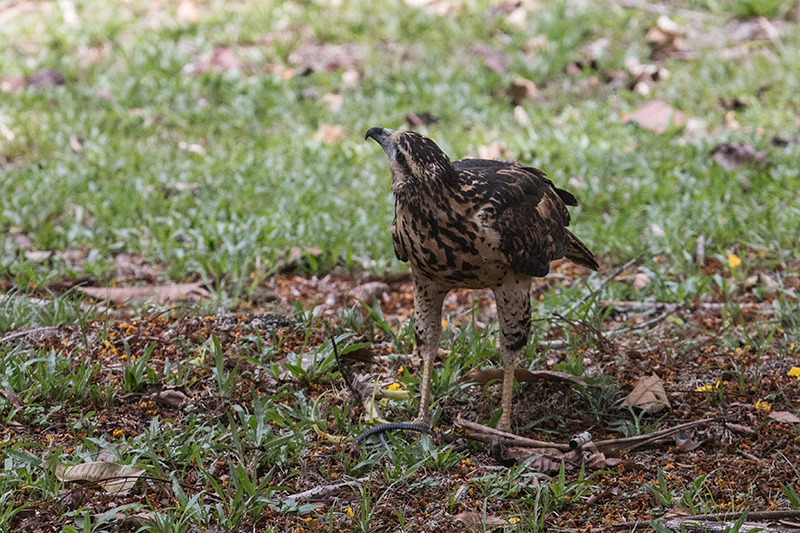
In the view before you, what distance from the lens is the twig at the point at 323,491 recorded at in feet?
10.0

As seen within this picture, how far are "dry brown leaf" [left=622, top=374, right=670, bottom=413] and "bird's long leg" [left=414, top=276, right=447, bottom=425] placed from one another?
0.89 m

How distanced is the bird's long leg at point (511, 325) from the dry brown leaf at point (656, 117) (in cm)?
415

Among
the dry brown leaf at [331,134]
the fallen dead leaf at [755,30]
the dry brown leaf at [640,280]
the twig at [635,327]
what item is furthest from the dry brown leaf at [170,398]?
the fallen dead leaf at [755,30]

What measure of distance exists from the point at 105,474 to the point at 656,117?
18.9 ft

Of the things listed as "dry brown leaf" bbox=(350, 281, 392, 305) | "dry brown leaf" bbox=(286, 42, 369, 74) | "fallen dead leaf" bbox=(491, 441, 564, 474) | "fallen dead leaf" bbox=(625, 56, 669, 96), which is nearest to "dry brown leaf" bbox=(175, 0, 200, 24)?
"dry brown leaf" bbox=(286, 42, 369, 74)

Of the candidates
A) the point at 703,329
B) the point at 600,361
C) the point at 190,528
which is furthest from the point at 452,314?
the point at 190,528

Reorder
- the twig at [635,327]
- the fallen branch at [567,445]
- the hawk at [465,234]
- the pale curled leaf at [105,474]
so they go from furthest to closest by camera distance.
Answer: the twig at [635,327]
the fallen branch at [567,445]
the hawk at [465,234]
the pale curled leaf at [105,474]

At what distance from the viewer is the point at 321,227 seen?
5.50 meters

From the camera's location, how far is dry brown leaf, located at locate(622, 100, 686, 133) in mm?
7133

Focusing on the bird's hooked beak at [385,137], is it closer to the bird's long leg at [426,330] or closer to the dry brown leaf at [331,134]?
the bird's long leg at [426,330]

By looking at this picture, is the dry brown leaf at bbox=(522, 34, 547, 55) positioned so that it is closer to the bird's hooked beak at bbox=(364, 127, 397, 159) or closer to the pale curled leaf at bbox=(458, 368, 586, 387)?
the pale curled leaf at bbox=(458, 368, 586, 387)

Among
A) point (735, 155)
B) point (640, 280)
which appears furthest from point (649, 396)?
point (735, 155)

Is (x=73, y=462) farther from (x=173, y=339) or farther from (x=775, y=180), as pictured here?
(x=775, y=180)

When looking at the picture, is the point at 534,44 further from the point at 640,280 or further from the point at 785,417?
the point at 785,417
